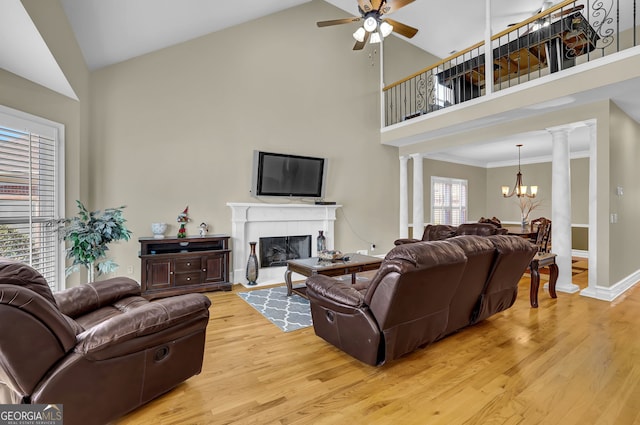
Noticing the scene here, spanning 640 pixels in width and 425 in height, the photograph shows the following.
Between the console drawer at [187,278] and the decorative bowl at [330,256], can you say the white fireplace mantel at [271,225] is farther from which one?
the decorative bowl at [330,256]

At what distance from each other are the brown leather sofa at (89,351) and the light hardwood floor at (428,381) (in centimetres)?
23

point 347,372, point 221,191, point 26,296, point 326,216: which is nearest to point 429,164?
point 326,216

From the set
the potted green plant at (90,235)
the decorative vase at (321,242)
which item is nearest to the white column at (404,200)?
the decorative vase at (321,242)

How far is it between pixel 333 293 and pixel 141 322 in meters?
1.32

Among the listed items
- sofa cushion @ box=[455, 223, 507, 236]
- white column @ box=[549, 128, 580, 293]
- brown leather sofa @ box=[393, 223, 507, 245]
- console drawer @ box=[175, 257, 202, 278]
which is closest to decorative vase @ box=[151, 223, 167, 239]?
console drawer @ box=[175, 257, 202, 278]

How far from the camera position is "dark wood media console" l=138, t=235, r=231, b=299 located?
4043 millimetres

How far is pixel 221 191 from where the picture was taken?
4.96 m

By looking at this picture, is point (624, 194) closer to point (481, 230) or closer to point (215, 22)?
point (481, 230)

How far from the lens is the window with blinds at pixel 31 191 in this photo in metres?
2.75

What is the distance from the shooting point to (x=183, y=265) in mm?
4242

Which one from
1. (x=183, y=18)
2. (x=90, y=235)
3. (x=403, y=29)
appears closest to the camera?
(x=90, y=235)

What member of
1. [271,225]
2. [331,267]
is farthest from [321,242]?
[331,267]

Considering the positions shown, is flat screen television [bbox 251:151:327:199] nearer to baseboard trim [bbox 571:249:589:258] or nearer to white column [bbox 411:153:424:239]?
white column [bbox 411:153:424:239]

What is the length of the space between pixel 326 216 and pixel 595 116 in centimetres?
423
